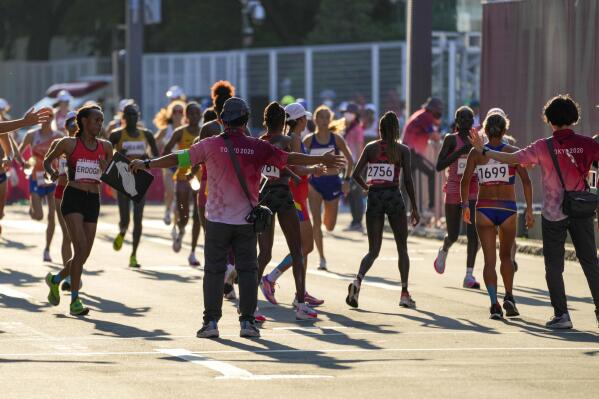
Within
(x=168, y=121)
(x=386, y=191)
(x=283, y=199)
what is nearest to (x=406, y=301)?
(x=386, y=191)

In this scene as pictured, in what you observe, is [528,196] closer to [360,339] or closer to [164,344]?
[360,339]

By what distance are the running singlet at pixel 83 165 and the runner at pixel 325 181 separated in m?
4.18

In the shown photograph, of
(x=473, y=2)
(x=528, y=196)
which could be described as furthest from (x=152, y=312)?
(x=473, y=2)

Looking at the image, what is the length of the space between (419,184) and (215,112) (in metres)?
10.8

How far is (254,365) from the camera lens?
459 inches

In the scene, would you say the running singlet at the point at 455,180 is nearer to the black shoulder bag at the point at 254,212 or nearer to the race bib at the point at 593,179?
the race bib at the point at 593,179

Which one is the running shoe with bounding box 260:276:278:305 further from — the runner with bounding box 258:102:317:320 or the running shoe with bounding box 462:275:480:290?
the running shoe with bounding box 462:275:480:290

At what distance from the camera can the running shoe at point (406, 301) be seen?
52.4ft

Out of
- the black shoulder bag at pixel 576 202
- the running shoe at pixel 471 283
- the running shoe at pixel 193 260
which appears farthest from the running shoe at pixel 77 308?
the running shoe at pixel 193 260

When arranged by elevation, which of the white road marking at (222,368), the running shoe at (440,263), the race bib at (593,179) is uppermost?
the race bib at (593,179)

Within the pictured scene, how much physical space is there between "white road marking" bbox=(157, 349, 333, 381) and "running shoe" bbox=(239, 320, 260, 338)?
934 mm

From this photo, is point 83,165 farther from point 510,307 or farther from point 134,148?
point 134,148

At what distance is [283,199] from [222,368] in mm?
3560

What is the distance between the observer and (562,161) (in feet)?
45.3
